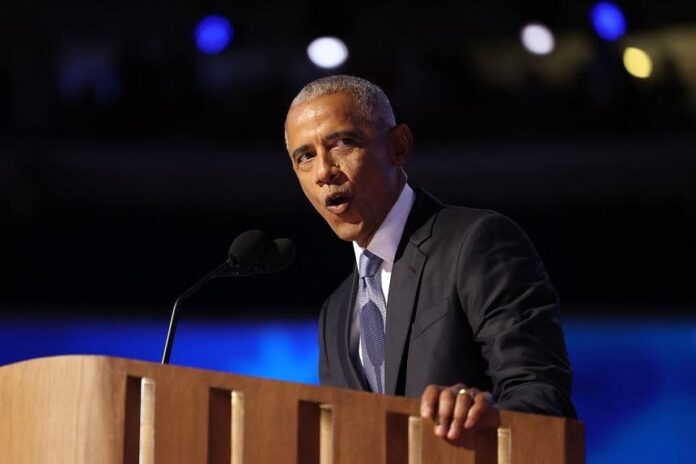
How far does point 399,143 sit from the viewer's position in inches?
102

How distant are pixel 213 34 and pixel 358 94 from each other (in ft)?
8.66

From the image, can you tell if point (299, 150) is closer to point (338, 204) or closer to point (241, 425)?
point (338, 204)

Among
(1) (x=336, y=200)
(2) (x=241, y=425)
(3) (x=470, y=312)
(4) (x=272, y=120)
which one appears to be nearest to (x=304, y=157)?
(1) (x=336, y=200)

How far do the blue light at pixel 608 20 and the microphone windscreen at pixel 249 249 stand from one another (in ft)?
9.36

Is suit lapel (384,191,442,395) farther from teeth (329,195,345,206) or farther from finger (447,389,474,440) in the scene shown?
finger (447,389,474,440)

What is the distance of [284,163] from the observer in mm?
5082

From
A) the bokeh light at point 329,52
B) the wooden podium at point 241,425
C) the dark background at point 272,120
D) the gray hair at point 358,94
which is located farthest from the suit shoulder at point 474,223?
the bokeh light at point 329,52

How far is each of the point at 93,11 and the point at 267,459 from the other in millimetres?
3702

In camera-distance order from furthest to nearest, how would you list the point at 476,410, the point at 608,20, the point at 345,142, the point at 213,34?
the point at 213,34, the point at 608,20, the point at 345,142, the point at 476,410

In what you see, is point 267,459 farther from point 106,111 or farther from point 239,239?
point 106,111

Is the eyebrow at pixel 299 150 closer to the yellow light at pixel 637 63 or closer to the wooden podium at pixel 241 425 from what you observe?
the wooden podium at pixel 241 425

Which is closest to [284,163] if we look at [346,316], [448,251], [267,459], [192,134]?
[192,134]

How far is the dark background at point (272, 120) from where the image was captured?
15.7ft

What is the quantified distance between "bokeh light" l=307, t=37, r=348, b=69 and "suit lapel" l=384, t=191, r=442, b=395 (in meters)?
2.55
